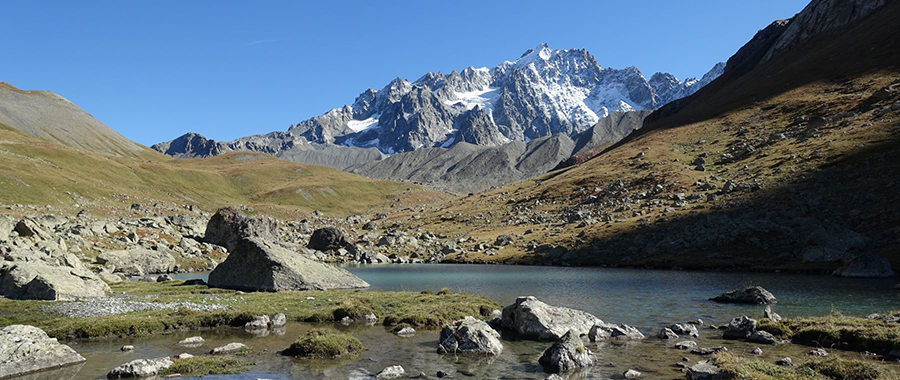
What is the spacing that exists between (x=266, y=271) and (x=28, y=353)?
29.2 meters

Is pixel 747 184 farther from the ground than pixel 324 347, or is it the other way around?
pixel 747 184

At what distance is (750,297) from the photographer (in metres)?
43.1

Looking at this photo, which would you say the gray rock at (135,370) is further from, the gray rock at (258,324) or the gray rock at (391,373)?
the gray rock at (258,324)

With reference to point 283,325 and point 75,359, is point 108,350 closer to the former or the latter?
point 75,359

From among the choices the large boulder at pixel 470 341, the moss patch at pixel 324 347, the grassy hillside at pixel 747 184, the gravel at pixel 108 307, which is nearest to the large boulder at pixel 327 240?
the grassy hillside at pixel 747 184

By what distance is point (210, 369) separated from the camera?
2150 cm

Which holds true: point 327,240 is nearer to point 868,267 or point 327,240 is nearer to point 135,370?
point 868,267

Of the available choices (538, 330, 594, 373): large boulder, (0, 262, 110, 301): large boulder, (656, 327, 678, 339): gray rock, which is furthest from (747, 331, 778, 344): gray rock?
(0, 262, 110, 301): large boulder

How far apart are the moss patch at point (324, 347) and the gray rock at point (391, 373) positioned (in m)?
4.08

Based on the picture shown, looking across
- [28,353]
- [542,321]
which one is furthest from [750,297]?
[28,353]

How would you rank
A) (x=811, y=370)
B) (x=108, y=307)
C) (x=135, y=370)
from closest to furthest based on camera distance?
(x=811, y=370) → (x=135, y=370) → (x=108, y=307)

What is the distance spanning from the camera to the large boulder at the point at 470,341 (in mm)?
25984

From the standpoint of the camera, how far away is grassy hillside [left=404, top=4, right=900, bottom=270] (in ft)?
255

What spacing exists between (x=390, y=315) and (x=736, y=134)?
149 m
